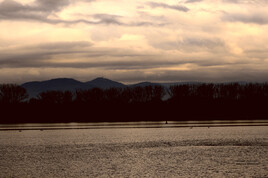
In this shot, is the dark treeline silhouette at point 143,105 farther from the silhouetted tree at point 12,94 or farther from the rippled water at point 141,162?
the rippled water at point 141,162

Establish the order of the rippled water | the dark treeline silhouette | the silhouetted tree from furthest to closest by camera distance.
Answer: the silhouetted tree → the dark treeline silhouette → the rippled water

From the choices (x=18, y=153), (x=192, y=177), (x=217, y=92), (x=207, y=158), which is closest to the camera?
(x=192, y=177)

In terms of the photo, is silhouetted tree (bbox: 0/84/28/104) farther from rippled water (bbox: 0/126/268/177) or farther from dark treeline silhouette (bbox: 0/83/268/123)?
rippled water (bbox: 0/126/268/177)

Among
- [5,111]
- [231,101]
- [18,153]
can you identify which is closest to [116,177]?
[18,153]

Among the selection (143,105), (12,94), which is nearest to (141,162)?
(143,105)

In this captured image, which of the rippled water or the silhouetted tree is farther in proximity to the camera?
the silhouetted tree

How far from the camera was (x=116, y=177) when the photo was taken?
2464 cm

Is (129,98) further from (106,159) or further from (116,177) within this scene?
(116,177)

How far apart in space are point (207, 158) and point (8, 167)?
15812 millimetres

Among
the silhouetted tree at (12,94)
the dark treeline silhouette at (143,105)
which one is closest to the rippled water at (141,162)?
the dark treeline silhouette at (143,105)

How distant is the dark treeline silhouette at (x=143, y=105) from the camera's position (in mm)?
104875

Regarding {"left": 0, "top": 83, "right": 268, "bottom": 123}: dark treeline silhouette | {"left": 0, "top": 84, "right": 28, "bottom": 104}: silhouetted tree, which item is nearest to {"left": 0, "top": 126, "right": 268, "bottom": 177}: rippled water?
{"left": 0, "top": 83, "right": 268, "bottom": 123}: dark treeline silhouette

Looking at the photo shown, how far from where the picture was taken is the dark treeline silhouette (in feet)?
344

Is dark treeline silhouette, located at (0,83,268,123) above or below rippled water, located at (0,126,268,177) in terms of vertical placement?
above
